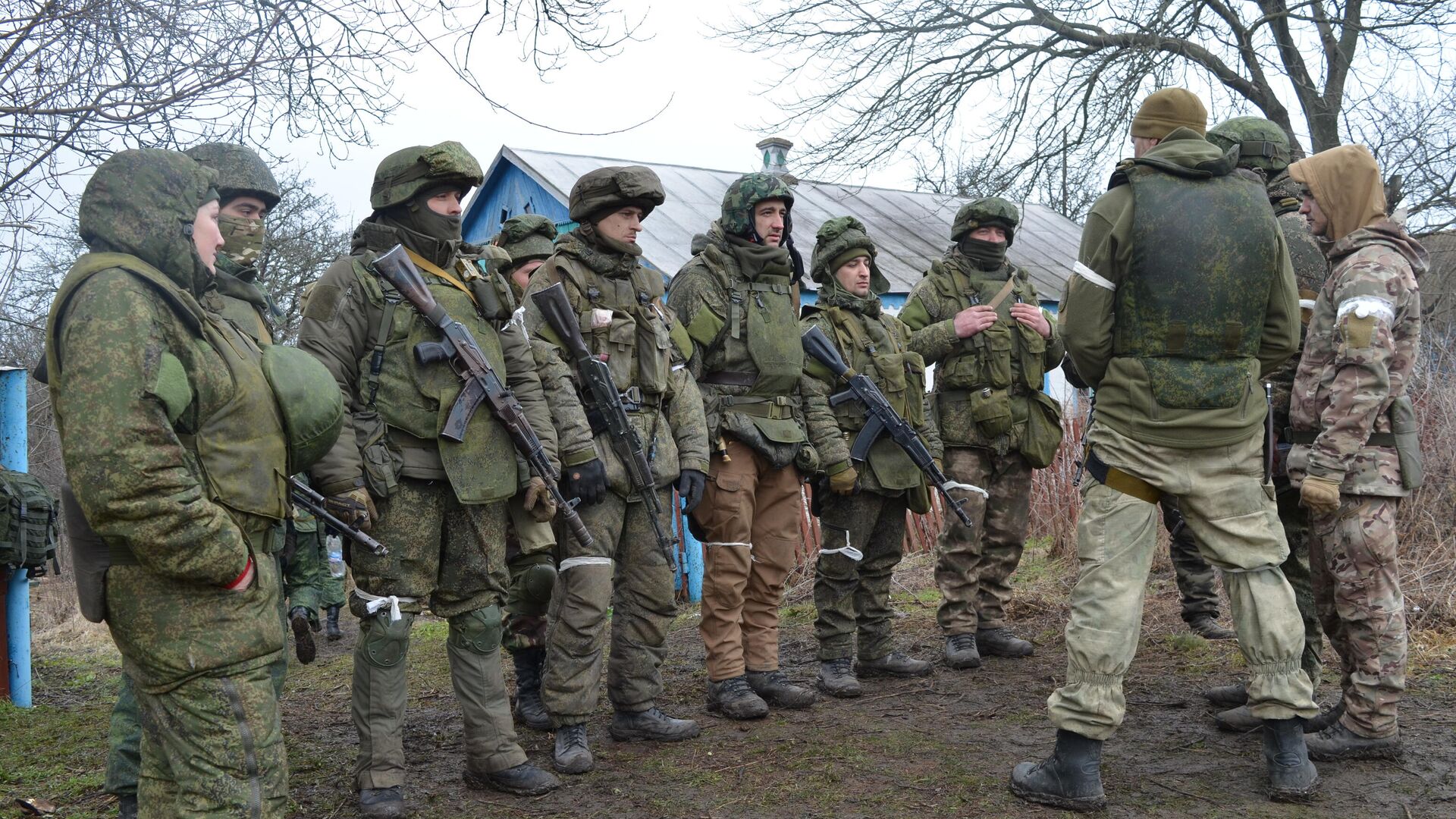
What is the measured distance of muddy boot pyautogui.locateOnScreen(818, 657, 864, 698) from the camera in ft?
16.9

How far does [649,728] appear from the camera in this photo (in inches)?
178

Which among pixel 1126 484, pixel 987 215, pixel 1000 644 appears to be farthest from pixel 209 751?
pixel 987 215

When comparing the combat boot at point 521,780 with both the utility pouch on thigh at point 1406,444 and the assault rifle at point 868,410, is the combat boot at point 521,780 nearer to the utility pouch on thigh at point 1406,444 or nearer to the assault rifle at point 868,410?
the assault rifle at point 868,410

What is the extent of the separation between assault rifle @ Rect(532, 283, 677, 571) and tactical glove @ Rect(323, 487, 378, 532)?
1146 mm

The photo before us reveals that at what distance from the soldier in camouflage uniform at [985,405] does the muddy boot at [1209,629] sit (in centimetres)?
95

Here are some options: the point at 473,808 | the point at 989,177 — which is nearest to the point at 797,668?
the point at 473,808

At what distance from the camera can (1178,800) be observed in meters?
A: 3.63

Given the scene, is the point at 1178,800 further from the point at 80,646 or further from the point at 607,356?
the point at 80,646

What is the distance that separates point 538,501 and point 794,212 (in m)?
10.1

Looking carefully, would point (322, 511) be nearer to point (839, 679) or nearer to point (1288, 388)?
point (839, 679)

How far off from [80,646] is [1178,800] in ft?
29.0

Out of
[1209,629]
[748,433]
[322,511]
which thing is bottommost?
[1209,629]

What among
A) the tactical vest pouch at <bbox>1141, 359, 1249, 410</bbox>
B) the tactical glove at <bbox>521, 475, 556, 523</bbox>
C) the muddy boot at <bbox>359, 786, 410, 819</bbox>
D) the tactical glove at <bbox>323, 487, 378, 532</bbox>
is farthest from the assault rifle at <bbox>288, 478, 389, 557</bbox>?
the tactical vest pouch at <bbox>1141, 359, 1249, 410</bbox>

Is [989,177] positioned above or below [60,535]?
above
